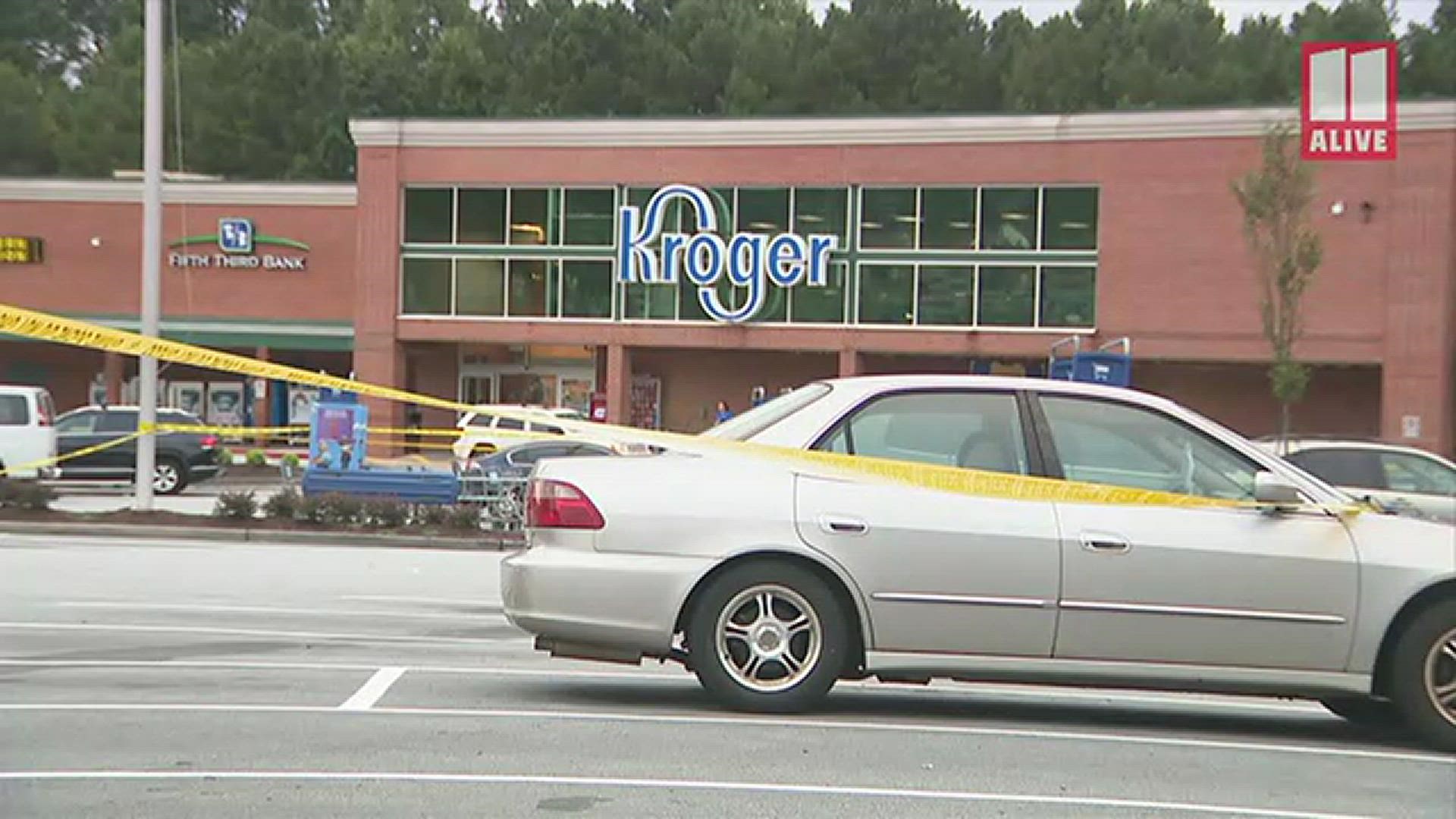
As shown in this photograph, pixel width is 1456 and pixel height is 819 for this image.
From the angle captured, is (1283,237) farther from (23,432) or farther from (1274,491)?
(1274,491)

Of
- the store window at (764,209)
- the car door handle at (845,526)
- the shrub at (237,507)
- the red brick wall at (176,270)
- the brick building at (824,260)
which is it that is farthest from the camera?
the red brick wall at (176,270)

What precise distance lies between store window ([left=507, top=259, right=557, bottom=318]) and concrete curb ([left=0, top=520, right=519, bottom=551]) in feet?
75.0

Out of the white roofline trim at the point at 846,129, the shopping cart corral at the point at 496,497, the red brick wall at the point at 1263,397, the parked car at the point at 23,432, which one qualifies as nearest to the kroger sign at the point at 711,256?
the white roofline trim at the point at 846,129

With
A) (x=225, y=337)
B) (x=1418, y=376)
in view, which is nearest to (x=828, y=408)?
(x=1418, y=376)

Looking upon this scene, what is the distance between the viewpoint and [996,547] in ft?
22.6

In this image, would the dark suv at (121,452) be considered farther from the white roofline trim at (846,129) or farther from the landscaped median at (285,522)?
the white roofline trim at (846,129)

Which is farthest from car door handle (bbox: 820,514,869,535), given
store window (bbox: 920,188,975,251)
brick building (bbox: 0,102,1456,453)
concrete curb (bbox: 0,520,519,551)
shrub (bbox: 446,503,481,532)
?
store window (bbox: 920,188,975,251)

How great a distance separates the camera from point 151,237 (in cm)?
2078

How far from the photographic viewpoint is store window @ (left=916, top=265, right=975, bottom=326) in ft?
128

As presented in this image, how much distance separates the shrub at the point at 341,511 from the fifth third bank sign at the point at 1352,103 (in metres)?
22.8

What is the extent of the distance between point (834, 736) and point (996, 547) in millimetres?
1115

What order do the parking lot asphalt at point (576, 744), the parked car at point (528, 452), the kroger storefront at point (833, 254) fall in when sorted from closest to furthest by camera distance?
the parking lot asphalt at point (576, 744)
the parked car at point (528, 452)
the kroger storefront at point (833, 254)

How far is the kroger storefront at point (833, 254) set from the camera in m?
37.0

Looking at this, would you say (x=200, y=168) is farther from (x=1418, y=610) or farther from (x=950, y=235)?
(x=1418, y=610)
